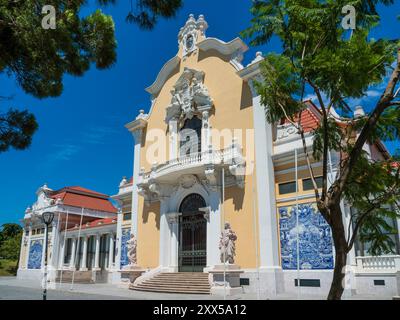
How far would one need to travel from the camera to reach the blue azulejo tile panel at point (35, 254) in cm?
3319

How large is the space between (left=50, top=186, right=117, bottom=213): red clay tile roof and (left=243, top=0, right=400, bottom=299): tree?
3097cm

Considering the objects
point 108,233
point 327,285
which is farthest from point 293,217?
point 108,233

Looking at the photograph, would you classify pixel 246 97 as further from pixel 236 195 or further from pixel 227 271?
pixel 227 271

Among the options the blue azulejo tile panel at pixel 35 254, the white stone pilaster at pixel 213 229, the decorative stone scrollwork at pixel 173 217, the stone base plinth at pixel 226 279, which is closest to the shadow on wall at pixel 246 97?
the white stone pilaster at pixel 213 229

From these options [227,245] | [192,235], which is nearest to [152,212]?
[192,235]

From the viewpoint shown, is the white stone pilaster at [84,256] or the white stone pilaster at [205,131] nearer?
the white stone pilaster at [205,131]

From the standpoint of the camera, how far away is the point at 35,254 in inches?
1339

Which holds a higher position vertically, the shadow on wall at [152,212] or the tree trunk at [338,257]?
→ the shadow on wall at [152,212]

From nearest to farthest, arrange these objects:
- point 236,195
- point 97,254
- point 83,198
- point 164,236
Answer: point 236,195
point 164,236
point 97,254
point 83,198

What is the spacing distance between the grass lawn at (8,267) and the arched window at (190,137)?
32.9 metres

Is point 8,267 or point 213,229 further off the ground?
point 213,229

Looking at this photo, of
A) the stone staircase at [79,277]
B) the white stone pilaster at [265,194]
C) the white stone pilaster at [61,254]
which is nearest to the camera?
the white stone pilaster at [265,194]

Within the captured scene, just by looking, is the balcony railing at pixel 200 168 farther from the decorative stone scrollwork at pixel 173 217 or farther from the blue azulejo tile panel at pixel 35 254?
the blue azulejo tile panel at pixel 35 254

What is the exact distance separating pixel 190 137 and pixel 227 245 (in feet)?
25.6
